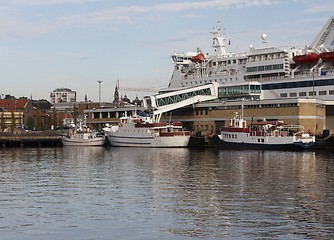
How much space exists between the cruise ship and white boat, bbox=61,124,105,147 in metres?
17.0

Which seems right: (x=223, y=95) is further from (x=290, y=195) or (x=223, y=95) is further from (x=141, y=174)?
(x=290, y=195)

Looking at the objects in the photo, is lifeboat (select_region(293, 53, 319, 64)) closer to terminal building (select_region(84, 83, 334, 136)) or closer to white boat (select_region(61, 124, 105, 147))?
terminal building (select_region(84, 83, 334, 136))

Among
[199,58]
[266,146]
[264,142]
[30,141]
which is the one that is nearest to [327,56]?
[264,142]

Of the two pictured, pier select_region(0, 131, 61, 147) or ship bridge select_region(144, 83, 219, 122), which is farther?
pier select_region(0, 131, 61, 147)

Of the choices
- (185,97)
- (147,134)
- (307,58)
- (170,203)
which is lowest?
(170,203)

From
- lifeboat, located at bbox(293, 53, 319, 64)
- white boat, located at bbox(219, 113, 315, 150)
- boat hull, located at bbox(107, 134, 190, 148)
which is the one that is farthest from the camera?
lifeboat, located at bbox(293, 53, 319, 64)

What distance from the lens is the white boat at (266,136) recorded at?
74438 mm

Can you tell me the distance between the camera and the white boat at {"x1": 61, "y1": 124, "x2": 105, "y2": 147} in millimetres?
99500

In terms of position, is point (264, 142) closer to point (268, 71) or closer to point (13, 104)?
point (268, 71)

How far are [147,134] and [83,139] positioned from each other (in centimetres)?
1485

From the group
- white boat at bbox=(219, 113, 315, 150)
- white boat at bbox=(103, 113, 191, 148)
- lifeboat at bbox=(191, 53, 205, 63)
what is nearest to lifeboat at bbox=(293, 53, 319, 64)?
white boat at bbox=(219, 113, 315, 150)

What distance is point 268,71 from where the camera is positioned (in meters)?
96.0

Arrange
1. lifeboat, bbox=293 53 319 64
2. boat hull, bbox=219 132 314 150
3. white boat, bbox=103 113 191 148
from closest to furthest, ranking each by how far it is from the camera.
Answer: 1. boat hull, bbox=219 132 314 150
2. white boat, bbox=103 113 191 148
3. lifeboat, bbox=293 53 319 64

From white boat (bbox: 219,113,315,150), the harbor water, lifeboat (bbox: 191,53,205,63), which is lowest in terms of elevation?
the harbor water
